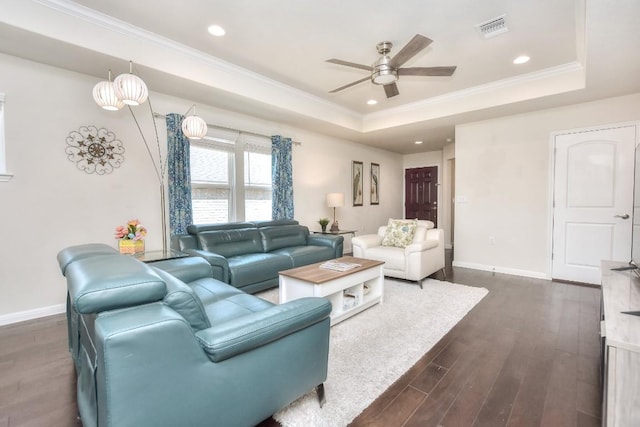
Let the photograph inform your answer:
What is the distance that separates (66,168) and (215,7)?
2.24 meters

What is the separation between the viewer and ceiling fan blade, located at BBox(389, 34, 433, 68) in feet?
7.37

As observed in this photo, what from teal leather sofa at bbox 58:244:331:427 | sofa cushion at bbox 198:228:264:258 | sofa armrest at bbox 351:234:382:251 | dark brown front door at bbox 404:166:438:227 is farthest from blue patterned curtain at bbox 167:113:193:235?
dark brown front door at bbox 404:166:438:227

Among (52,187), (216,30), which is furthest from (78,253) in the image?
(216,30)

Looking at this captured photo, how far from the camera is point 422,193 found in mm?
7926

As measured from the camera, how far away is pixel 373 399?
1.72m

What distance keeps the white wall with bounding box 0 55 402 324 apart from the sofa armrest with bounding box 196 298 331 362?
2852 mm

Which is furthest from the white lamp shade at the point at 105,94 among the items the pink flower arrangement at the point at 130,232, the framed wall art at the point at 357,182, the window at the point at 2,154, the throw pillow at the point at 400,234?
the framed wall art at the point at 357,182

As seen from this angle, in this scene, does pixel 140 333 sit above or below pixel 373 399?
above

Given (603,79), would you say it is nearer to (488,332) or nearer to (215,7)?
(488,332)

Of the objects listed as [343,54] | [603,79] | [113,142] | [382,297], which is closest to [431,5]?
[343,54]

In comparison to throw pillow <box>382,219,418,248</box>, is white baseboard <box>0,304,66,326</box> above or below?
below

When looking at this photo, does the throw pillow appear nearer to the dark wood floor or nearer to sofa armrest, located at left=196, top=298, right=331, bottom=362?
the dark wood floor

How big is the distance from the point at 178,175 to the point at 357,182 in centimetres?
399

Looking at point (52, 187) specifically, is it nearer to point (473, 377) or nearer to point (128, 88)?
point (128, 88)
